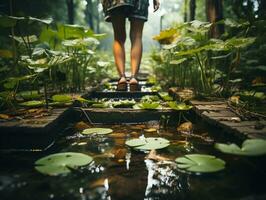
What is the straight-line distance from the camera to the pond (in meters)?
0.95

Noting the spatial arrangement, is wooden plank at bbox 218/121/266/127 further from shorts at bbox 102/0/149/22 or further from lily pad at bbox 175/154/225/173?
shorts at bbox 102/0/149/22

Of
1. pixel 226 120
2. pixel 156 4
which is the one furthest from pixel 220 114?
pixel 156 4

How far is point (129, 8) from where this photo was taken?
299cm

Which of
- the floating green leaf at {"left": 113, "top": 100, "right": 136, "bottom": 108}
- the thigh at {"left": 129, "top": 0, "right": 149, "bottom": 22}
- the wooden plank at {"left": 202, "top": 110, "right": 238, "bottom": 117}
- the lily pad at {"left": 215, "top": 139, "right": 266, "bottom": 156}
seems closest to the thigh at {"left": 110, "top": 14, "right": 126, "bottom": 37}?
the thigh at {"left": 129, "top": 0, "right": 149, "bottom": 22}

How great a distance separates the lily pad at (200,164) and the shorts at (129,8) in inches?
82.7

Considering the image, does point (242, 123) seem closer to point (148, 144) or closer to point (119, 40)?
point (148, 144)

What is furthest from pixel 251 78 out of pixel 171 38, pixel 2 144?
pixel 2 144

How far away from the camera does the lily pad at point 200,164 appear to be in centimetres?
107

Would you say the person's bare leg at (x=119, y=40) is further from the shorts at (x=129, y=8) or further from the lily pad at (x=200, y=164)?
the lily pad at (x=200, y=164)

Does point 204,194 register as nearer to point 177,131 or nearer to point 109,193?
point 109,193

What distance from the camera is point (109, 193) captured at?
959 mm

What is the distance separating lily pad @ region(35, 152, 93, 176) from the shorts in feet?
6.74

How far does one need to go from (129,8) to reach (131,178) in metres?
2.29

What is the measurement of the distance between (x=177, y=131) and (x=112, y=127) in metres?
0.42
